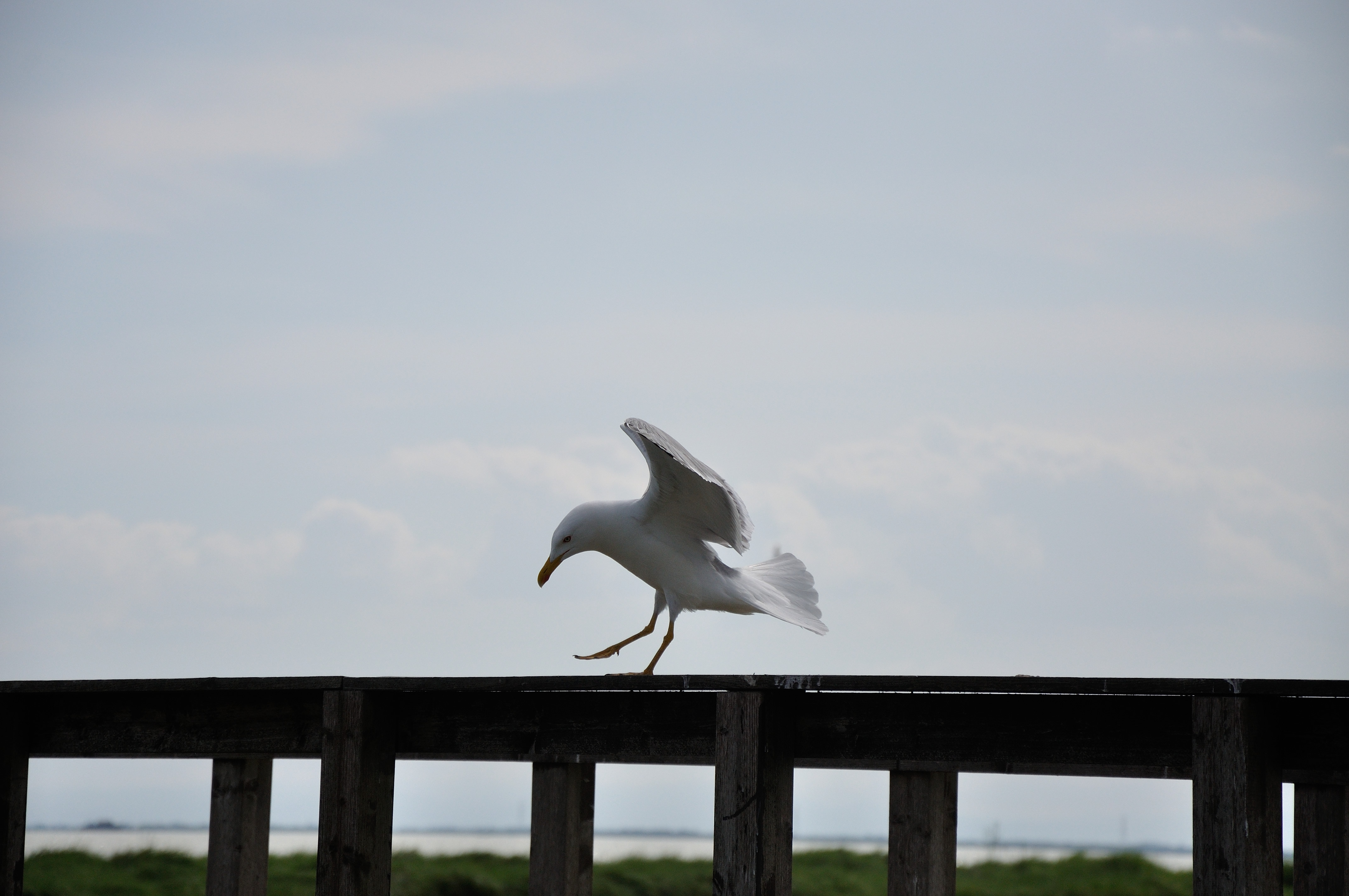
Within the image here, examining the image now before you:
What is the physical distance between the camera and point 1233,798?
13.0 ft

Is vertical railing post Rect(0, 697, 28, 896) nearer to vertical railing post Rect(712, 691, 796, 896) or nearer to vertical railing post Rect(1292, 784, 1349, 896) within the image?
vertical railing post Rect(712, 691, 796, 896)

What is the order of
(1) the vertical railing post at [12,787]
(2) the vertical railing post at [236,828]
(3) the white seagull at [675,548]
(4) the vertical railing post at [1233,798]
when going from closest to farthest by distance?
(4) the vertical railing post at [1233,798]
(2) the vertical railing post at [236,828]
(1) the vertical railing post at [12,787]
(3) the white seagull at [675,548]

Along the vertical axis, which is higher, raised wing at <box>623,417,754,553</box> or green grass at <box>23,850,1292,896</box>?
raised wing at <box>623,417,754,553</box>

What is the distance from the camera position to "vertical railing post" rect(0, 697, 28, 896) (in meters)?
5.99

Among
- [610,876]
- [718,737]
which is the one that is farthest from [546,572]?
[610,876]

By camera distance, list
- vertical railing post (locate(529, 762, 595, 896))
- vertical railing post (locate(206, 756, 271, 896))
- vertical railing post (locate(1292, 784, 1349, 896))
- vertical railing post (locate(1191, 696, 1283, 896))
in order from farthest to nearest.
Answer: vertical railing post (locate(1292, 784, 1349, 896)), vertical railing post (locate(529, 762, 595, 896)), vertical railing post (locate(206, 756, 271, 896)), vertical railing post (locate(1191, 696, 1283, 896))

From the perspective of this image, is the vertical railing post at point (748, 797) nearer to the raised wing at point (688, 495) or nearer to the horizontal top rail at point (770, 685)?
the horizontal top rail at point (770, 685)

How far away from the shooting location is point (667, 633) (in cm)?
661

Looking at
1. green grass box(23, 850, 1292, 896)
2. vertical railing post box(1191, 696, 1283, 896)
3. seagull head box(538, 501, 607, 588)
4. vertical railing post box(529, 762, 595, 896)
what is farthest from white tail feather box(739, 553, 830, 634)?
green grass box(23, 850, 1292, 896)

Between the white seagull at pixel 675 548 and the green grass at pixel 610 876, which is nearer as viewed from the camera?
the white seagull at pixel 675 548

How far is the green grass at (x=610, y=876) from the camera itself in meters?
15.5

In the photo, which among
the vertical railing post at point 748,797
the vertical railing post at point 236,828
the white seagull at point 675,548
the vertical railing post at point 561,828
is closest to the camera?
the vertical railing post at point 748,797

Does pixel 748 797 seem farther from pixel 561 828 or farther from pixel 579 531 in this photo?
pixel 561 828

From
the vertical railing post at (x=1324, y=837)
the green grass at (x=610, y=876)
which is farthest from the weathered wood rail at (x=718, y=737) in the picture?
the green grass at (x=610, y=876)
